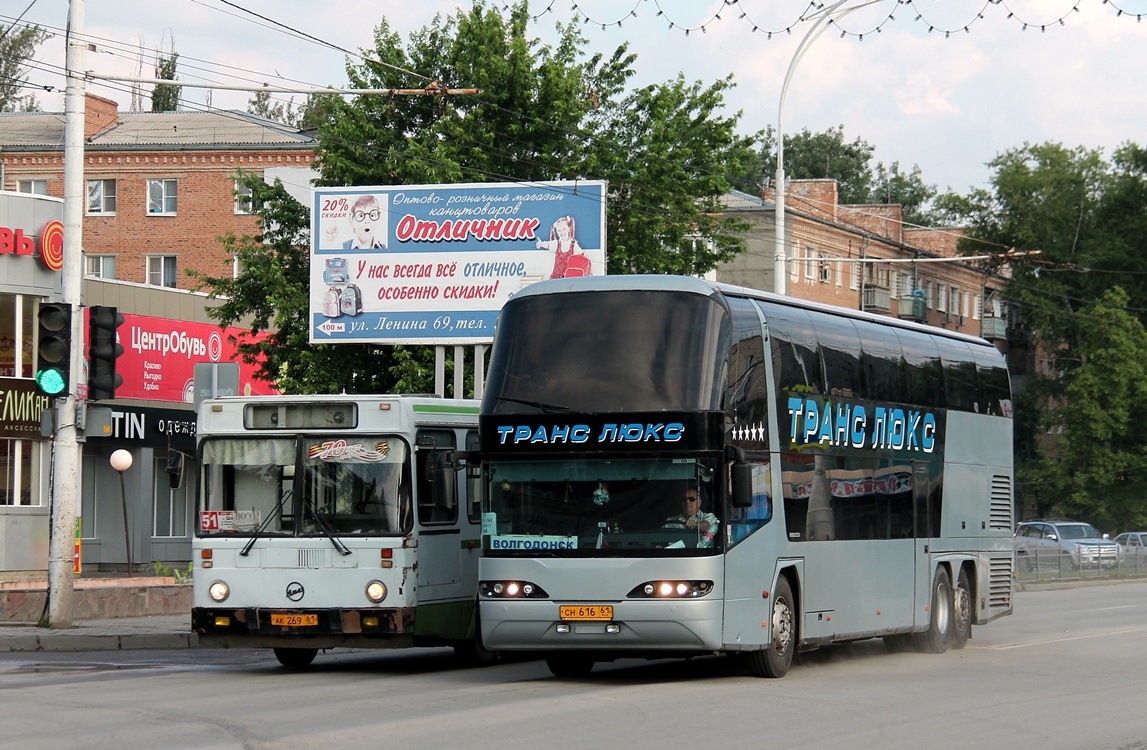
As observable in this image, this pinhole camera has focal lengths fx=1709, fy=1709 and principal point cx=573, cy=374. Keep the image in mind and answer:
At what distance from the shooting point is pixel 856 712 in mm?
13039

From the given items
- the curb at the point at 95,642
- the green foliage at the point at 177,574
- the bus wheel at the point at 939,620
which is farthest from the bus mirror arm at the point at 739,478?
the green foliage at the point at 177,574

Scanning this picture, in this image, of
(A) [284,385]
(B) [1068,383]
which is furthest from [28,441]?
(B) [1068,383]

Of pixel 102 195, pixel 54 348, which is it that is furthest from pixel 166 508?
pixel 54 348

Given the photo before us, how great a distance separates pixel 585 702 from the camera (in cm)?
1362

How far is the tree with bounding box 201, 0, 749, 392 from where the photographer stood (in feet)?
126

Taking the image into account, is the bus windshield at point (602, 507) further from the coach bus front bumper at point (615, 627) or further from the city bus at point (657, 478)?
the coach bus front bumper at point (615, 627)

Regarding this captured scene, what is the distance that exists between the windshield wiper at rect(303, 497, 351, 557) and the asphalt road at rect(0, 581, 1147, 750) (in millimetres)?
1250

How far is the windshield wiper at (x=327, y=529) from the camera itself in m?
16.5

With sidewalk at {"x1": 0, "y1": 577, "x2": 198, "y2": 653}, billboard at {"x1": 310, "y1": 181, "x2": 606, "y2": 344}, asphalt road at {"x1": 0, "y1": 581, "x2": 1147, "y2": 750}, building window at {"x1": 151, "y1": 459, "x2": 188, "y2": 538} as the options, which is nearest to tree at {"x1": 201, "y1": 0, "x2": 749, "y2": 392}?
building window at {"x1": 151, "y1": 459, "x2": 188, "y2": 538}

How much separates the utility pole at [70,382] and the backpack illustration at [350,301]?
24.9 ft

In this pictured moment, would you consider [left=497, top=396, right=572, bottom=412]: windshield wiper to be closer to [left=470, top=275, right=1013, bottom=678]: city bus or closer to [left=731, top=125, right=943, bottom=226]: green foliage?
[left=470, top=275, right=1013, bottom=678]: city bus

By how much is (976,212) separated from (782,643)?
222ft

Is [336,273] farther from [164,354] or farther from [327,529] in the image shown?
[327,529]

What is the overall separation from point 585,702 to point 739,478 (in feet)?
8.40
